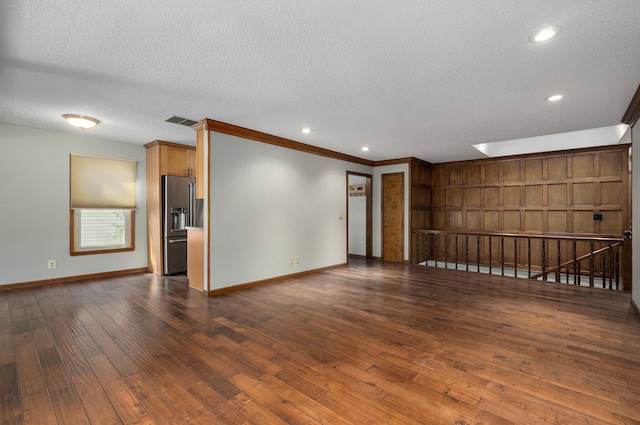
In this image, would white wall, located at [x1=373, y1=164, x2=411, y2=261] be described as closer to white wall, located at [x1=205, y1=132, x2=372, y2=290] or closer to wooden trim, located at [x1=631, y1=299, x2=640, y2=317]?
white wall, located at [x1=205, y1=132, x2=372, y2=290]

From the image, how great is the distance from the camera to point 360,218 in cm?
805

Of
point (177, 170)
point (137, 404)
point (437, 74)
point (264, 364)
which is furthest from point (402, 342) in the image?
point (177, 170)

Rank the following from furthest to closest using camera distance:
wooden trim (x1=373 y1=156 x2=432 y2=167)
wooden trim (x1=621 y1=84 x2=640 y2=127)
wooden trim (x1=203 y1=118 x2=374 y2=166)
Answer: wooden trim (x1=373 y1=156 x2=432 y2=167) < wooden trim (x1=203 y1=118 x2=374 y2=166) < wooden trim (x1=621 y1=84 x2=640 y2=127)

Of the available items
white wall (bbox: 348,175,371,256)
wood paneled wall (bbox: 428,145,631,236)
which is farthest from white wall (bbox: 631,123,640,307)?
white wall (bbox: 348,175,371,256)

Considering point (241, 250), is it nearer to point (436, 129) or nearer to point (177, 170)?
point (177, 170)

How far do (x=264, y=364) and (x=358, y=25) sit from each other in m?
2.60

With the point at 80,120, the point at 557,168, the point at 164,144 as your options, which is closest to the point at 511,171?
the point at 557,168

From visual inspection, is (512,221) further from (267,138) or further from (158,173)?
(158,173)

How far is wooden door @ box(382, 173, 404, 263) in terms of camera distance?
23.6 feet

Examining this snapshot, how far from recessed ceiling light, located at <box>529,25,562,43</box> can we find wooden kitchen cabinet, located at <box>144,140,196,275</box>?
560 centimetres

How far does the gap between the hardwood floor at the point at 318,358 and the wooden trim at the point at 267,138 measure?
7.91ft

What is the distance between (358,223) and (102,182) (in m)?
5.67

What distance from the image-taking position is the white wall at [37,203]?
4.54 metres

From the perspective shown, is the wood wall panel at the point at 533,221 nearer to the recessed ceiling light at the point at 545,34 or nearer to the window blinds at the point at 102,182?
the recessed ceiling light at the point at 545,34
